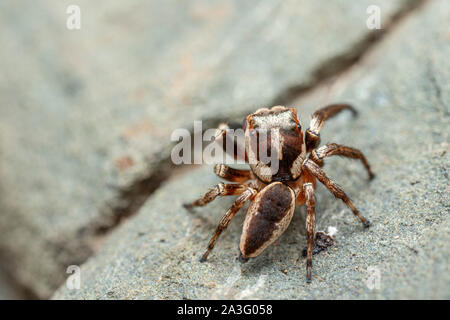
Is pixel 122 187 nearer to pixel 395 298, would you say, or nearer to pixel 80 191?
pixel 80 191

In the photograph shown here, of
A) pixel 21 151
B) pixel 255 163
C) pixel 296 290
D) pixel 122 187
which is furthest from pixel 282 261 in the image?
pixel 21 151

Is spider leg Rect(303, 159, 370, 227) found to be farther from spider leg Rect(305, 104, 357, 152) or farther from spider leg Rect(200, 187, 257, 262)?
spider leg Rect(200, 187, 257, 262)

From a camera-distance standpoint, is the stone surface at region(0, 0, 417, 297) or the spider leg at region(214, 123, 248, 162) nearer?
the spider leg at region(214, 123, 248, 162)

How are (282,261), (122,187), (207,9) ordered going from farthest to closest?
1. (207,9)
2. (122,187)
3. (282,261)

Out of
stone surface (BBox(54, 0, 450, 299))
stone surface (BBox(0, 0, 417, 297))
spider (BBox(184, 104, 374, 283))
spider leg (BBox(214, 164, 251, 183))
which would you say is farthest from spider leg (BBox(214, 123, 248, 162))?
stone surface (BBox(0, 0, 417, 297))

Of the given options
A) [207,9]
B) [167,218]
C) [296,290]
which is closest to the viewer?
[296,290]
